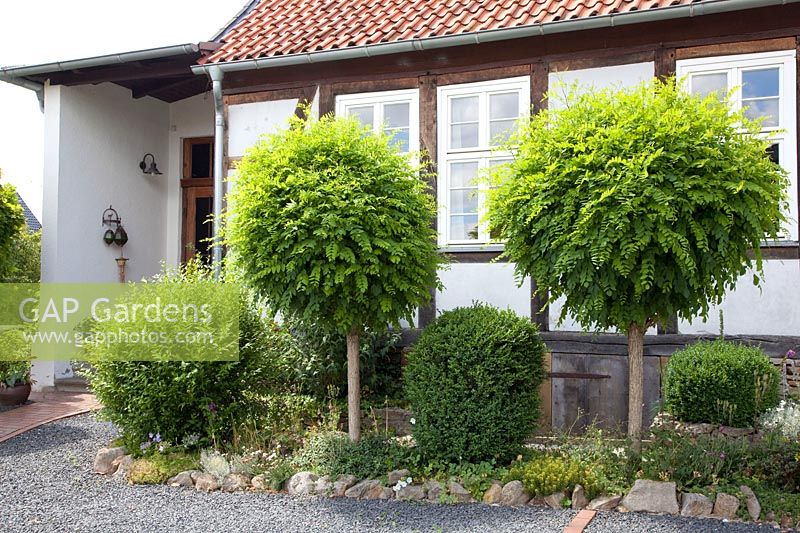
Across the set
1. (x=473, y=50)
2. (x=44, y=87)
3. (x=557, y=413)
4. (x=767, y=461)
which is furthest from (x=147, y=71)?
(x=767, y=461)

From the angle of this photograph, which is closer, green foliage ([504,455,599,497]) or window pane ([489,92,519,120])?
green foliage ([504,455,599,497])

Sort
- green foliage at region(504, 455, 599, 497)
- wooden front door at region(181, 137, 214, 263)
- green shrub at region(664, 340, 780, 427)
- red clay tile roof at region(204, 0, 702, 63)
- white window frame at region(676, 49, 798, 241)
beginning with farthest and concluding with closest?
wooden front door at region(181, 137, 214, 263) → red clay tile roof at region(204, 0, 702, 63) → white window frame at region(676, 49, 798, 241) → green shrub at region(664, 340, 780, 427) → green foliage at region(504, 455, 599, 497)

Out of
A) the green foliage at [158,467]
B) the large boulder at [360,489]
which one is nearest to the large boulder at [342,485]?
the large boulder at [360,489]

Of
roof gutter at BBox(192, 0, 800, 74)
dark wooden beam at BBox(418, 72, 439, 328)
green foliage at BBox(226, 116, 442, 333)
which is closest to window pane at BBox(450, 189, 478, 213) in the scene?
dark wooden beam at BBox(418, 72, 439, 328)

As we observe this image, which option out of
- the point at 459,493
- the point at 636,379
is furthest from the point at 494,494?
the point at 636,379

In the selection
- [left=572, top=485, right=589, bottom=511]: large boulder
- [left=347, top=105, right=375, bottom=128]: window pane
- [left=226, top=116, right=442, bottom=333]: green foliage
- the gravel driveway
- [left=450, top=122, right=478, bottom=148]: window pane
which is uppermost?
[left=347, top=105, right=375, bottom=128]: window pane

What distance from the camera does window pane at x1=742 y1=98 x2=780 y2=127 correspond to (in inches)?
283

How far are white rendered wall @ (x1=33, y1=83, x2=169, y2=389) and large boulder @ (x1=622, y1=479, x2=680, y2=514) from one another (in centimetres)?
819

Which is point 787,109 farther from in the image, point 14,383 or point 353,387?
point 14,383

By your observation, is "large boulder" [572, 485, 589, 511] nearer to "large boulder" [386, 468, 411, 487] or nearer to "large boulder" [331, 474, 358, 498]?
"large boulder" [386, 468, 411, 487]

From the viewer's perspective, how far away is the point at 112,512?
223 inches

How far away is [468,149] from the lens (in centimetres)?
832

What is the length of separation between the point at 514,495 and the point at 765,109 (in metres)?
4.41

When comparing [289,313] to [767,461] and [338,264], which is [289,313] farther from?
[767,461]
